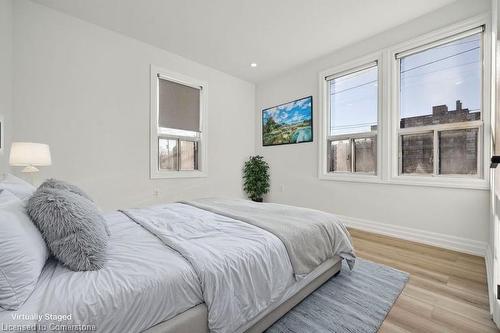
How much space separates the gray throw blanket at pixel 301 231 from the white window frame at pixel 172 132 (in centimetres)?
183

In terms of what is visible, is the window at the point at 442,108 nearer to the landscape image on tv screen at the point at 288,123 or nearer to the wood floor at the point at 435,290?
the wood floor at the point at 435,290

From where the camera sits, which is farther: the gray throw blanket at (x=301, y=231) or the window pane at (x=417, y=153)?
the window pane at (x=417, y=153)

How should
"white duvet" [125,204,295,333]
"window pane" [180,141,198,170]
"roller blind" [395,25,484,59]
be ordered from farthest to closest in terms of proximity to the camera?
1. "window pane" [180,141,198,170]
2. "roller blind" [395,25,484,59]
3. "white duvet" [125,204,295,333]

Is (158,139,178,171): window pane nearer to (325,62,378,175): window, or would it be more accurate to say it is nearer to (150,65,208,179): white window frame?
(150,65,208,179): white window frame

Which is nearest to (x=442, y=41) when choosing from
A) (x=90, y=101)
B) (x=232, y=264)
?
(x=232, y=264)

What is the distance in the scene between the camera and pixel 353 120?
3666 millimetres

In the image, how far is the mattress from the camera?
0.74 meters

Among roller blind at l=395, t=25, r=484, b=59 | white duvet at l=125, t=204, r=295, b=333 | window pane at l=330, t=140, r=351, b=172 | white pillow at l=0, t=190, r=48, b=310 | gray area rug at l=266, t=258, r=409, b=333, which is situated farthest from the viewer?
window pane at l=330, t=140, r=351, b=172

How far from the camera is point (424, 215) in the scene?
2846 mm

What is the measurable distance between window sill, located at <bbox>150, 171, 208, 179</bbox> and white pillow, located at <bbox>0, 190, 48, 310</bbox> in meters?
2.67

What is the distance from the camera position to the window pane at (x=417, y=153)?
2.91 m

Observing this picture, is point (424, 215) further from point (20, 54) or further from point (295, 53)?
point (20, 54)

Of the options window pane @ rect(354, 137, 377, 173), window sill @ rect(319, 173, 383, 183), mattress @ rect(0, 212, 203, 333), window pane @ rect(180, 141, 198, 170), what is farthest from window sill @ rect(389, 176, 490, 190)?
window pane @ rect(180, 141, 198, 170)

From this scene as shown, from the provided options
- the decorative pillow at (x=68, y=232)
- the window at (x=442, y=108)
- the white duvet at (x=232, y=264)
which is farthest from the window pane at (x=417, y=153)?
the decorative pillow at (x=68, y=232)
